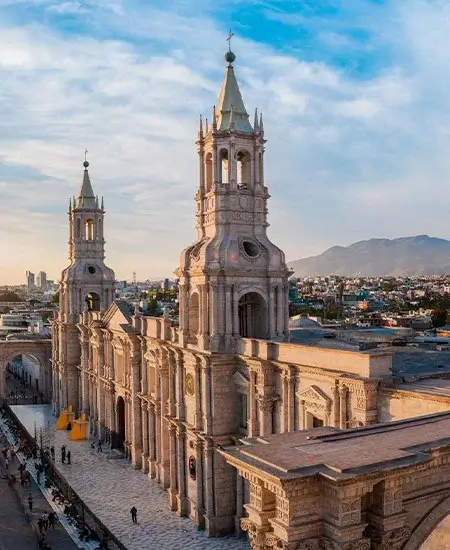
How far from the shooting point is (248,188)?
27531 mm

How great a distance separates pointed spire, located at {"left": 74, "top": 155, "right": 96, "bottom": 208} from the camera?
47.8 meters

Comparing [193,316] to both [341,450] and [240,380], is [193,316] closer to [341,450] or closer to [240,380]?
[240,380]

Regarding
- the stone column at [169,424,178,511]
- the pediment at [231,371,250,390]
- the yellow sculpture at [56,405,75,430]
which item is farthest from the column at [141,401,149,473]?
the yellow sculpture at [56,405,75,430]

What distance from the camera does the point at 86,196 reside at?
48.1 m

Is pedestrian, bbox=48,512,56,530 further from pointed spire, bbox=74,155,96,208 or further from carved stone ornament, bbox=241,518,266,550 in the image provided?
pointed spire, bbox=74,155,96,208

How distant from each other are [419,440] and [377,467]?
A: 82.0 inches

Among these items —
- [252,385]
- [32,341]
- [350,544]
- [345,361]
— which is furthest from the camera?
[32,341]

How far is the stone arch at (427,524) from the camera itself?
11.3 meters

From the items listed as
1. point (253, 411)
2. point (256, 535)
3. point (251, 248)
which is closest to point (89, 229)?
point (251, 248)

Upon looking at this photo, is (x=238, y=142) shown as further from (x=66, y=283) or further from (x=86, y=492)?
(x=66, y=283)

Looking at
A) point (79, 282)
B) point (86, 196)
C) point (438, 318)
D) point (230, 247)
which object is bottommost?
point (438, 318)

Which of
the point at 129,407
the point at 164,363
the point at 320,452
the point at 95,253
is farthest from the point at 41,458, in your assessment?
the point at 320,452

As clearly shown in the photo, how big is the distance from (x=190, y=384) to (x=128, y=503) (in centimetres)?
722

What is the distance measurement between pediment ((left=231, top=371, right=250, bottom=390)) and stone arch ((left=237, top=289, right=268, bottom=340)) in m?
2.30
